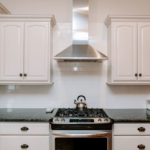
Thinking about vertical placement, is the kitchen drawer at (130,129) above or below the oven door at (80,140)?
above

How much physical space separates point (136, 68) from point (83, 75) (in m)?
→ 0.87

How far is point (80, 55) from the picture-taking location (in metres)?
2.08

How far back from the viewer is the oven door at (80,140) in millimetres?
1895

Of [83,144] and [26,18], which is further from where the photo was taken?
[26,18]

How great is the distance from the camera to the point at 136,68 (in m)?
2.25

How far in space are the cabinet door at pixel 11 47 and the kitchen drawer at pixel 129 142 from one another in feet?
5.55

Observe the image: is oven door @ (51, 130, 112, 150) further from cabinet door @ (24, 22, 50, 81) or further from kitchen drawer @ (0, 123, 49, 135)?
cabinet door @ (24, 22, 50, 81)

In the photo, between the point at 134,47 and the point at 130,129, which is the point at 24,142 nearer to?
the point at 130,129

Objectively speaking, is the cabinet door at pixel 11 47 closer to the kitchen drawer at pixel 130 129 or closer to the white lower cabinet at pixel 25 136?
the white lower cabinet at pixel 25 136

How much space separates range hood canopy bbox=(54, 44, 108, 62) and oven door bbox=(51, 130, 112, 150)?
38.4 inches

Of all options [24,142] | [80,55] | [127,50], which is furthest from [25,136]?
[127,50]

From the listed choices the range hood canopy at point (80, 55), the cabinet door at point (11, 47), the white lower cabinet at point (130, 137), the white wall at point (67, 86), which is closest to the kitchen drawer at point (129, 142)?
the white lower cabinet at point (130, 137)

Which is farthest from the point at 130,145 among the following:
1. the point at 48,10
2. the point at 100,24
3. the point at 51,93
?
the point at 48,10

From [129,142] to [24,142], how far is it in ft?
4.52
